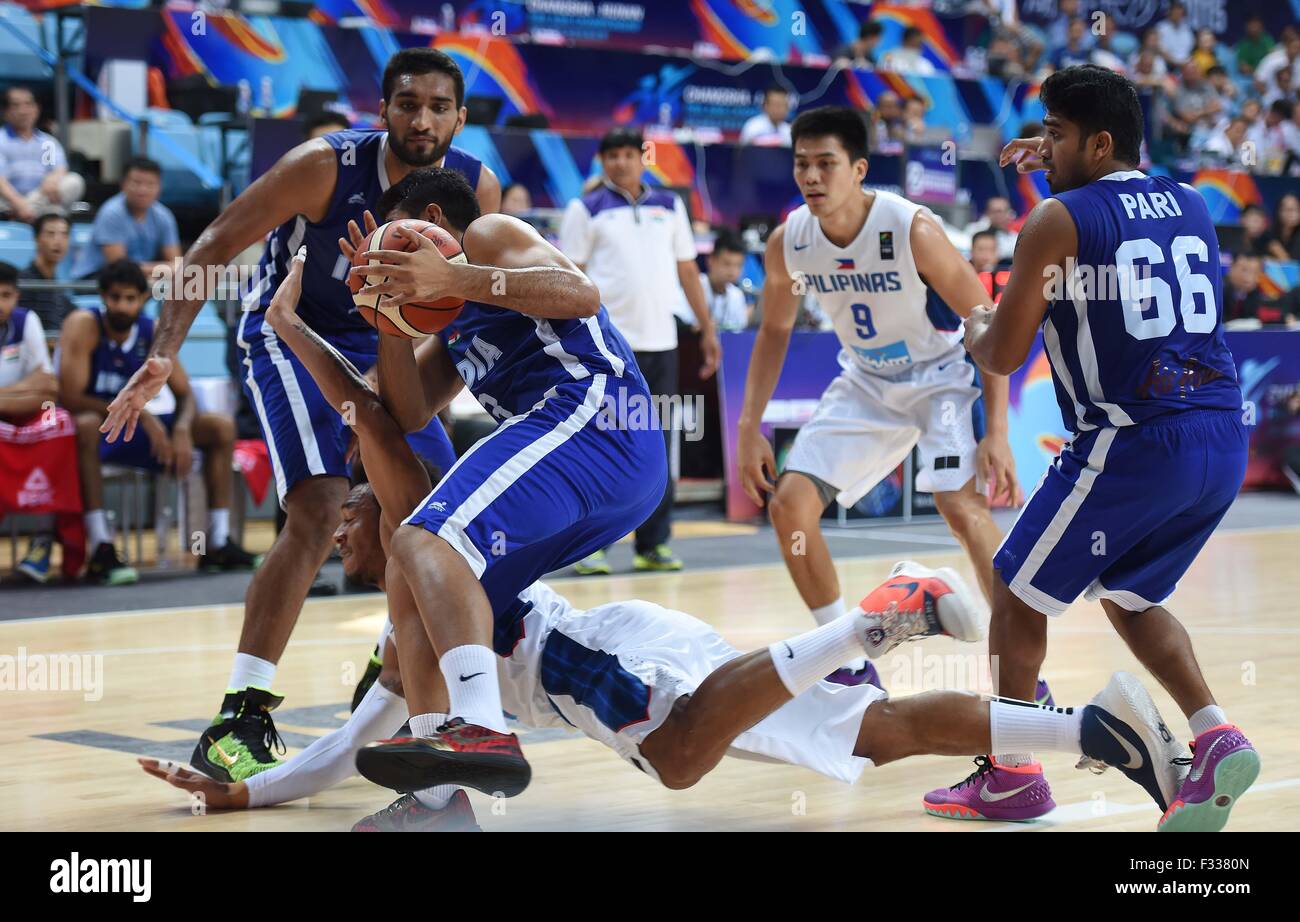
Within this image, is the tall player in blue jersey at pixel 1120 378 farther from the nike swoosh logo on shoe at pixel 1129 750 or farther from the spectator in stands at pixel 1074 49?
the spectator in stands at pixel 1074 49

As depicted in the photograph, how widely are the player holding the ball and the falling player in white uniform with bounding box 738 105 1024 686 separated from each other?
1.65 m

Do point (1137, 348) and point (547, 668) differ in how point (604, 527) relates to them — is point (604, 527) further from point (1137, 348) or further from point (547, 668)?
point (1137, 348)

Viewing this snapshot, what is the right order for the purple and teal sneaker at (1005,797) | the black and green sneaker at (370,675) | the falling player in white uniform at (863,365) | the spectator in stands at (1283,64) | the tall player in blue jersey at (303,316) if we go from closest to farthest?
1. the purple and teal sneaker at (1005,797)
2. the tall player in blue jersey at (303,316)
3. the black and green sneaker at (370,675)
4. the falling player in white uniform at (863,365)
5. the spectator in stands at (1283,64)

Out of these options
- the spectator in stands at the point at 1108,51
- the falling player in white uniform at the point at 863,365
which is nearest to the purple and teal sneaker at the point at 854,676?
the falling player in white uniform at the point at 863,365

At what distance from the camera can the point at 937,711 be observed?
12.2ft

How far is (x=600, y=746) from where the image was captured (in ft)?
16.5

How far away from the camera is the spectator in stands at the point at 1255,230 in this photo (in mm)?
15445

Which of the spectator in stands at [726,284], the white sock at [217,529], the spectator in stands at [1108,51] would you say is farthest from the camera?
the spectator in stands at [1108,51]

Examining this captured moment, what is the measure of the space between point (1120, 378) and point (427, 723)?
5.68ft

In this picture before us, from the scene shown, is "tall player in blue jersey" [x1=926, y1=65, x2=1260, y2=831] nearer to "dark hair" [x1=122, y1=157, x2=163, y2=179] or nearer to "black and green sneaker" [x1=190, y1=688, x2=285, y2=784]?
"black and green sneaker" [x1=190, y1=688, x2=285, y2=784]

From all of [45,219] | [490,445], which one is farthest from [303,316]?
[45,219]

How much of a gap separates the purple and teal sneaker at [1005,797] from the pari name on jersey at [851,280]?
201cm

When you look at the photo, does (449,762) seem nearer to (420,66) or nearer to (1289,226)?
(420,66)

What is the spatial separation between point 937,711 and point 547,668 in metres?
0.88
